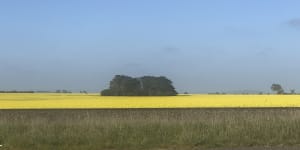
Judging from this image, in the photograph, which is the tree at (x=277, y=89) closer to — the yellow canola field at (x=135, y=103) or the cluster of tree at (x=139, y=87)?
the cluster of tree at (x=139, y=87)

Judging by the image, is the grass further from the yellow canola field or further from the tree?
the tree

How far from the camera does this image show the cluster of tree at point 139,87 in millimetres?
102500

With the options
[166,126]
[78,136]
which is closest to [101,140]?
[78,136]

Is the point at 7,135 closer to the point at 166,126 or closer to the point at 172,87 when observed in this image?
the point at 166,126

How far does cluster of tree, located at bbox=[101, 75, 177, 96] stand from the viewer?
10250 cm

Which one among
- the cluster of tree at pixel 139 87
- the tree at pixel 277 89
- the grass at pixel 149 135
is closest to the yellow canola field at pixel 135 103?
the cluster of tree at pixel 139 87

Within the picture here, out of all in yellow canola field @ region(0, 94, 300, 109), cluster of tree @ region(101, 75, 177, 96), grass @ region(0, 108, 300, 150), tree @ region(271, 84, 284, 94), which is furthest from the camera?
tree @ region(271, 84, 284, 94)

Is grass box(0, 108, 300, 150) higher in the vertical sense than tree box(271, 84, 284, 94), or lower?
lower

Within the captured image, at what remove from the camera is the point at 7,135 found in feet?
60.7

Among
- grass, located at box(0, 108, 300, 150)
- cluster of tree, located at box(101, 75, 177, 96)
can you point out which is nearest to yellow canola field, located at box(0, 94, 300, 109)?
cluster of tree, located at box(101, 75, 177, 96)

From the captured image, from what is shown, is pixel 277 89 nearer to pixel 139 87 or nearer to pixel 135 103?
pixel 139 87

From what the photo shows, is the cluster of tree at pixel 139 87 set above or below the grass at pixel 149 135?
above

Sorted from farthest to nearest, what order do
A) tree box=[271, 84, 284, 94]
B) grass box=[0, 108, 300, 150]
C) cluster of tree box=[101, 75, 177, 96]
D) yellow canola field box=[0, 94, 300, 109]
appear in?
tree box=[271, 84, 284, 94] → cluster of tree box=[101, 75, 177, 96] → yellow canola field box=[0, 94, 300, 109] → grass box=[0, 108, 300, 150]

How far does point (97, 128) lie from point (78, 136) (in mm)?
2008
